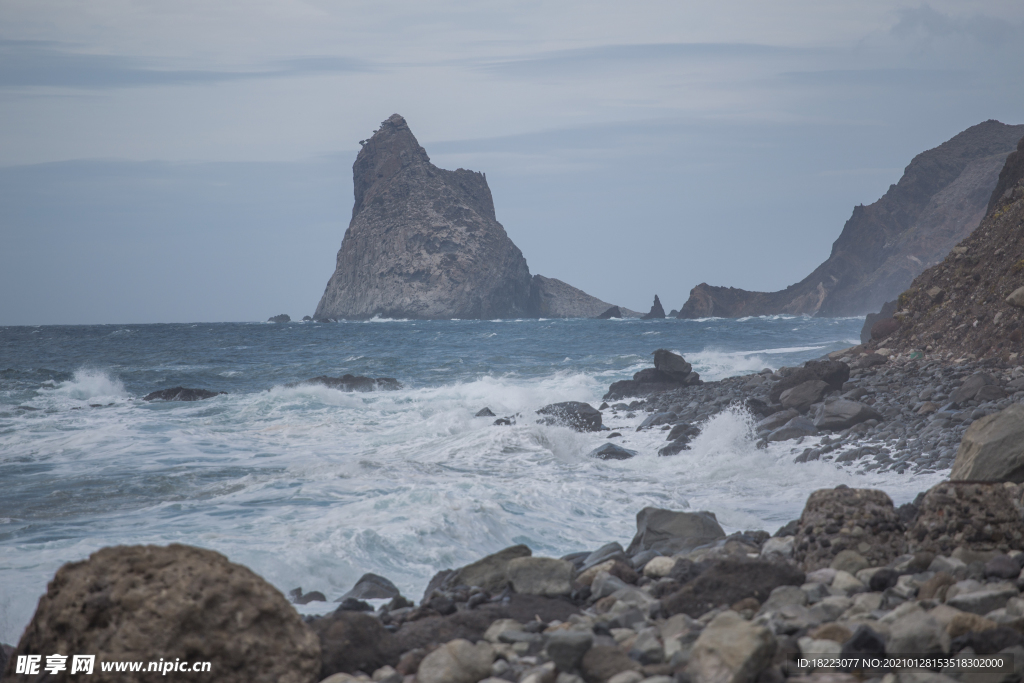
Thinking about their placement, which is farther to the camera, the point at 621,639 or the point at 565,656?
the point at 621,639

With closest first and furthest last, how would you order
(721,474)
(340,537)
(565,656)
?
(565,656) → (340,537) → (721,474)

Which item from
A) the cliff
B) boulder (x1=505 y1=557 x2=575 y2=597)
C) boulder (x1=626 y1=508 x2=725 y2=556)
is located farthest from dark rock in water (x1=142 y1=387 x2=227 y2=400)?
the cliff

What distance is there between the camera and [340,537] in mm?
6340

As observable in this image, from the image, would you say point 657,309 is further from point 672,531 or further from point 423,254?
point 672,531

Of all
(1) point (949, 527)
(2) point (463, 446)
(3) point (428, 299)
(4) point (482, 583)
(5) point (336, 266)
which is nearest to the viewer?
(1) point (949, 527)

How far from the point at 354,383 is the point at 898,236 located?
101m

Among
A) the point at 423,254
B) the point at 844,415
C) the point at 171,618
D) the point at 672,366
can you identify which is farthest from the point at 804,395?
the point at 423,254

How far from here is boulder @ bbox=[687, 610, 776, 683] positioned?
2.42 metres

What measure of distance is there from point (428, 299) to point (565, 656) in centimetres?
11475

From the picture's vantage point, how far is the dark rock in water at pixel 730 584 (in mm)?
3496

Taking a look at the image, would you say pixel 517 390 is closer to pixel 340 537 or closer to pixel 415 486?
pixel 415 486

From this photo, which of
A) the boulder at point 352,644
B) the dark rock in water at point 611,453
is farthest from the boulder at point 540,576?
the dark rock in water at point 611,453

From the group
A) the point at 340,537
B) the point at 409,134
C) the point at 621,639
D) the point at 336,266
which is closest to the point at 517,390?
the point at 340,537

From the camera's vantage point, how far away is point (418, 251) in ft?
393
